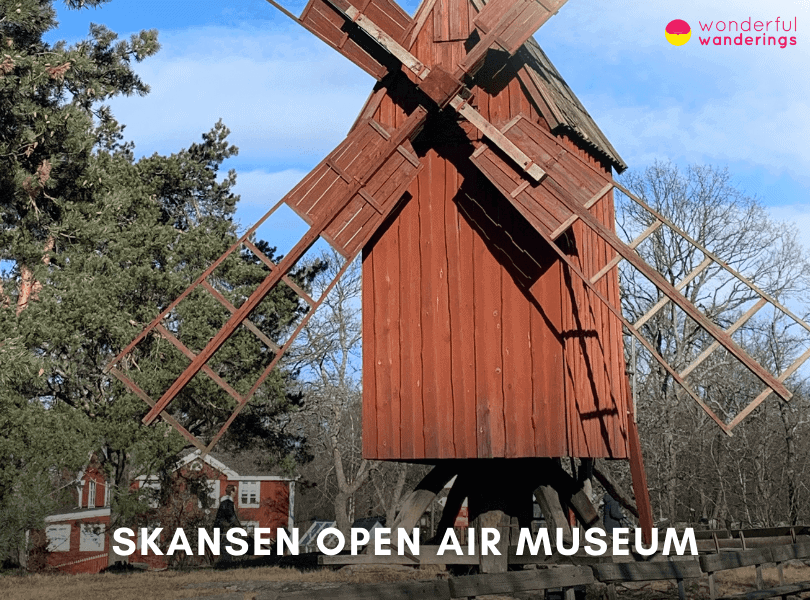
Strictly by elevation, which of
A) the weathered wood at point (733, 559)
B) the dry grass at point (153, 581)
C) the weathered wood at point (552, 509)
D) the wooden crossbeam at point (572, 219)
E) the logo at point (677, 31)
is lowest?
the dry grass at point (153, 581)

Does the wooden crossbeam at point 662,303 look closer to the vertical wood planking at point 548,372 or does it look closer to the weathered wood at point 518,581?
the vertical wood planking at point 548,372

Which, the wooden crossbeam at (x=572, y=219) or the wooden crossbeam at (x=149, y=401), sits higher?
the wooden crossbeam at (x=572, y=219)

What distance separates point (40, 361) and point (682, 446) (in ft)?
61.1

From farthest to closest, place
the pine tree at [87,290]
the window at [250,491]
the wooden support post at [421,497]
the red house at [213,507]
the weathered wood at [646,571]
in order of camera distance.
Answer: the window at [250,491]
the red house at [213,507]
the pine tree at [87,290]
the wooden support post at [421,497]
the weathered wood at [646,571]

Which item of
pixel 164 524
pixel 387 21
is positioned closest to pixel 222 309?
pixel 164 524

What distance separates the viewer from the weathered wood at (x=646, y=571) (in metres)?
8.18

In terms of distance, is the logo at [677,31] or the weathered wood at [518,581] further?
the logo at [677,31]

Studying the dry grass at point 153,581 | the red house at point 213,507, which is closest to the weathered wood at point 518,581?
the dry grass at point 153,581

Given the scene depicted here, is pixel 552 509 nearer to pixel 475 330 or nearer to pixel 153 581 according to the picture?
pixel 475 330

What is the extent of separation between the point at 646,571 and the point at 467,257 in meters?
3.92

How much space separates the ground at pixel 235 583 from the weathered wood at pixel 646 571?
277 centimetres

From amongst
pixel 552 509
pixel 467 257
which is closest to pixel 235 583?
pixel 552 509

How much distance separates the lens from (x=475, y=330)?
10.6 meters

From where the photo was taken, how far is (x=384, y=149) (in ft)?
35.6
